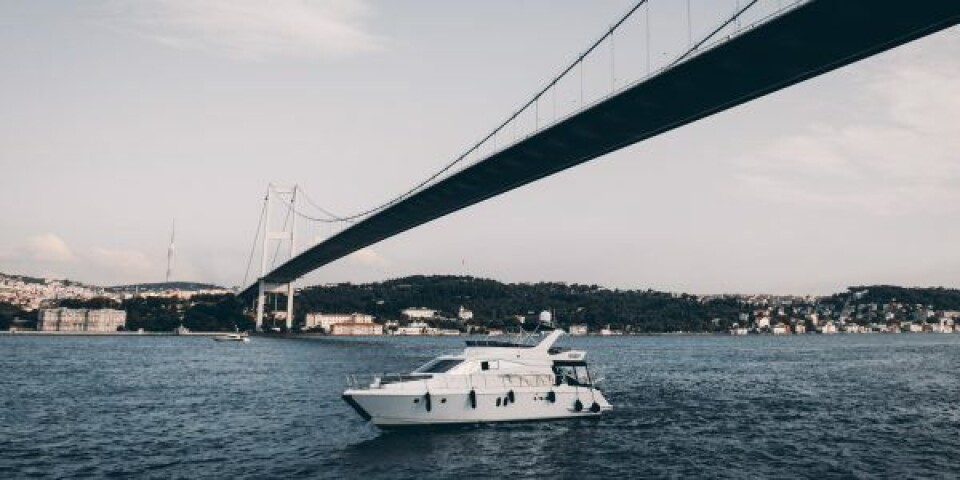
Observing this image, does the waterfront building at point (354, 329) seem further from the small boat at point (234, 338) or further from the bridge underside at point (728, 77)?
the bridge underside at point (728, 77)

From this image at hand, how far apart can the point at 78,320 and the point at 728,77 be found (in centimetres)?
15978

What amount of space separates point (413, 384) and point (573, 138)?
2368cm

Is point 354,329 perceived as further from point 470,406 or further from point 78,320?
point 470,406

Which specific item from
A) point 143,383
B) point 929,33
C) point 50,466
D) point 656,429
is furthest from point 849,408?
point 143,383

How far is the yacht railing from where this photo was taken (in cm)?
2461

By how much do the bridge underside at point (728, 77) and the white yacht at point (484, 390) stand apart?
14756 millimetres

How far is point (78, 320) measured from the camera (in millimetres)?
152250

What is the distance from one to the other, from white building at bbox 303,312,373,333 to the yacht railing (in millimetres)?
152643

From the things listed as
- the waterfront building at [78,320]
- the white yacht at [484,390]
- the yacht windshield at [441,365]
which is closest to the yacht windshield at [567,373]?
the white yacht at [484,390]

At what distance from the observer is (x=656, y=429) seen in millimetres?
27281

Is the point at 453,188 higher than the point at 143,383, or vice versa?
the point at 453,188

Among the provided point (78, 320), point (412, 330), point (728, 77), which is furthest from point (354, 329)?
point (728, 77)

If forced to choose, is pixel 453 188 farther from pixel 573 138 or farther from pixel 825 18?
pixel 825 18

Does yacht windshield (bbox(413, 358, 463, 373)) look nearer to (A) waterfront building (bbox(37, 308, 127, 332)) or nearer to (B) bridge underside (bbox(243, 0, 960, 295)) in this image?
(B) bridge underside (bbox(243, 0, 960, 295))
